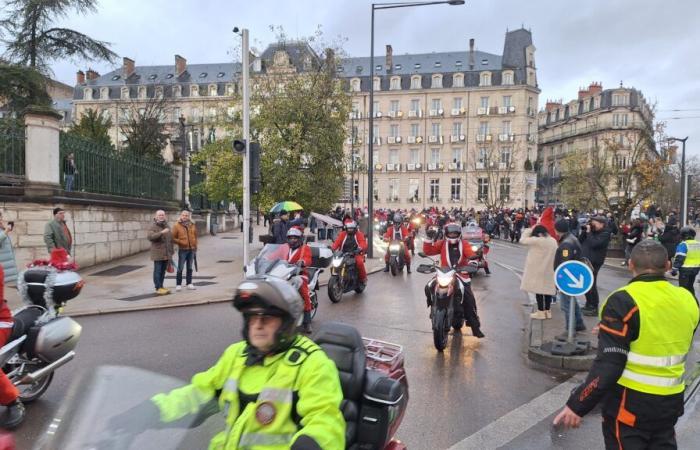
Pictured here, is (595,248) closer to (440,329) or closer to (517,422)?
(440,329)

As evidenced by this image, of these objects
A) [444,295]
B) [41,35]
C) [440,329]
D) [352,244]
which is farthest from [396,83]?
[440,329]

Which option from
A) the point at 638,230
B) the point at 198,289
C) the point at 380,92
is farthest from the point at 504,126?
the point at 198,289

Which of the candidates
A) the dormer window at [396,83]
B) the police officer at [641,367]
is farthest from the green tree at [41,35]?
the dormer window at [396,83]

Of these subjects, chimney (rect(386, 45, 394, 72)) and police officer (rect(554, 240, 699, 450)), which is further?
chimney (rect(386, 45, 394, 72))

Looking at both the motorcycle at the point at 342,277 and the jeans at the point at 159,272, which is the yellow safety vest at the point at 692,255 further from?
the jeans at the point at 159,272

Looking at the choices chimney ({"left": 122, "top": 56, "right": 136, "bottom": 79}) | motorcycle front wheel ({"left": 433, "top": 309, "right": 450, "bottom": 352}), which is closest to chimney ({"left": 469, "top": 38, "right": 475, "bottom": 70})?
chimney ({"left": 122, "top": 56, "right": 136, "bottom": 79})

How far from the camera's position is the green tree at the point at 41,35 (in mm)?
20719

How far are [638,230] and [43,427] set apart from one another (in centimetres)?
1587

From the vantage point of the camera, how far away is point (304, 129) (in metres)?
17.3

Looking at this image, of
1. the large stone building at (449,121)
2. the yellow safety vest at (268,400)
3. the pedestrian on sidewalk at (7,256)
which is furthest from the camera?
the large stone building at (449,121)

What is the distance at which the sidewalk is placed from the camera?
965 cm

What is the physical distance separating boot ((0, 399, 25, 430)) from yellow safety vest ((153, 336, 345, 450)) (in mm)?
2945

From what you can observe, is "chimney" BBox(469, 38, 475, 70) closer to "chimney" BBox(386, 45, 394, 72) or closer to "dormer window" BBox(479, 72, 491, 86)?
"dormer window" BBox(479, 72, 491, 86)

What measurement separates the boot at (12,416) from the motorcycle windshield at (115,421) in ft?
9.33
